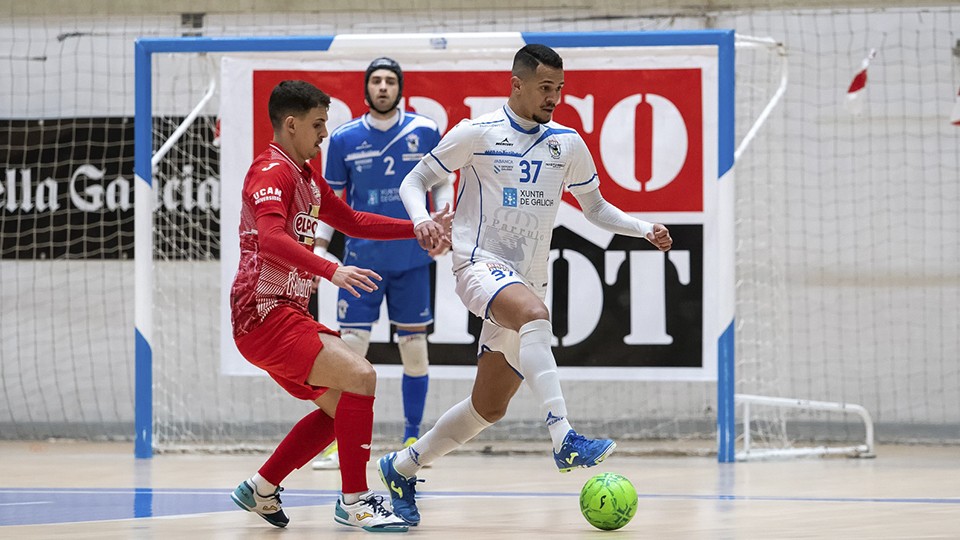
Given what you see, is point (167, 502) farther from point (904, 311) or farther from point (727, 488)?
point (904, 311)

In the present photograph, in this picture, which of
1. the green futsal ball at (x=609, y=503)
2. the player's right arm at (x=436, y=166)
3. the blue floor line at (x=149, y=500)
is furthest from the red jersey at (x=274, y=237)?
the green futsal ball at (x=609, y=503)

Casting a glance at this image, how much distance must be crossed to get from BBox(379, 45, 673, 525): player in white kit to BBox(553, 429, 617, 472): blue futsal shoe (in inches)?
20.5

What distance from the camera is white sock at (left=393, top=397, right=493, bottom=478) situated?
5070mm

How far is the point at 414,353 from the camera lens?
769cm

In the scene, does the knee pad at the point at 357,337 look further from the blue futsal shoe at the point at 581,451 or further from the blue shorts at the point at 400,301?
the blue futsal shoe at the point at 581,451

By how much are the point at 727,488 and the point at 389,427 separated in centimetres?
379

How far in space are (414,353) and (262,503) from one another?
287 centimetres

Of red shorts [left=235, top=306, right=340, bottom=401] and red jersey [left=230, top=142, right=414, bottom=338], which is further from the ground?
red jersey [left=230, top=142, right=414, bottom=338]

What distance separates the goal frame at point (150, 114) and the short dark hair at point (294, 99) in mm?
3203

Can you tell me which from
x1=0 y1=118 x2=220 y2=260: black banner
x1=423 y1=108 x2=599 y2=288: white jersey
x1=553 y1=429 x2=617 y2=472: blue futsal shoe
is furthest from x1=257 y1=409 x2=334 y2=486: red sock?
x1=0 y1=118 x2=220 y2=260: black banner

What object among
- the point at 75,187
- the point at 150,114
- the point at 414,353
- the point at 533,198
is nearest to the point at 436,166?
the point at 533,198

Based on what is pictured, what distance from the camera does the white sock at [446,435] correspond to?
16.6ft

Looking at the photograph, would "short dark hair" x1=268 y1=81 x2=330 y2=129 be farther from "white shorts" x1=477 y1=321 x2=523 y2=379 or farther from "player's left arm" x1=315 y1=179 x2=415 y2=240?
"white shorts" x1=477 y1=321 x2=523 y2=379

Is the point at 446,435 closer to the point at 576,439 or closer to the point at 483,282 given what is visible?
the point at 483,282
